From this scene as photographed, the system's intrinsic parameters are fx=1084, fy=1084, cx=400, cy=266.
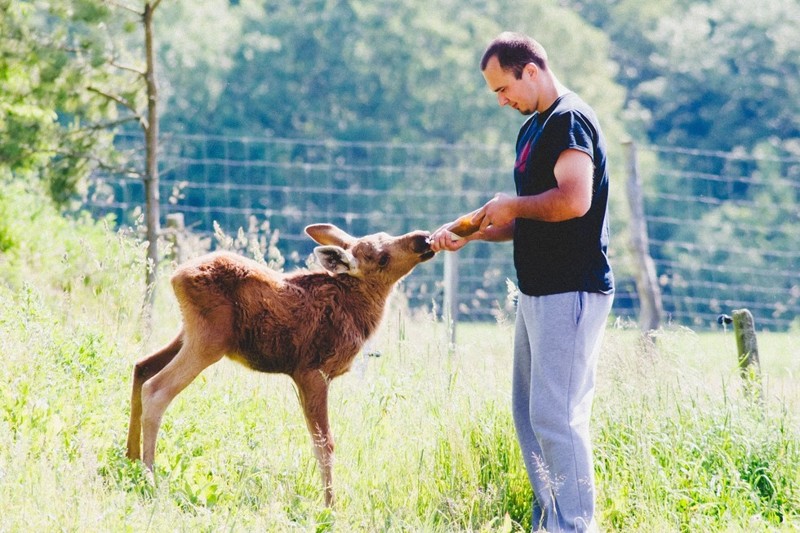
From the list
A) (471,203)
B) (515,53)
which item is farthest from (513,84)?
(471,203)

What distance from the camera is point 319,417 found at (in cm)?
603

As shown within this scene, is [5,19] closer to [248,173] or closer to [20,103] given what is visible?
[20,103]

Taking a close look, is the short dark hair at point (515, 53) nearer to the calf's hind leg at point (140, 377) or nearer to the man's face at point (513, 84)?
the man's face at point (513, 84)

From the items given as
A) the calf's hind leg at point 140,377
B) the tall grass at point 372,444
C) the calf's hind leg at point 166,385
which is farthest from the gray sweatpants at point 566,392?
the calf's hind leg at point 140,377

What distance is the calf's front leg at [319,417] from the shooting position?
5938 millimetres

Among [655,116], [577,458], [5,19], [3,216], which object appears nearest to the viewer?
[577,458]

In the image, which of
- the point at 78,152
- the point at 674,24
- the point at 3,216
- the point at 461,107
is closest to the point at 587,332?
the point at 78,152

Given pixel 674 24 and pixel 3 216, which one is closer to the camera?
pixel 3 216

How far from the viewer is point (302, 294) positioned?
250 inches

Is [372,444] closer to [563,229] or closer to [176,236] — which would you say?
[563,229]

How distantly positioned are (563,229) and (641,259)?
7.46m

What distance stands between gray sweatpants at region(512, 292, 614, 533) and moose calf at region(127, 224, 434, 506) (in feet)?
4.11

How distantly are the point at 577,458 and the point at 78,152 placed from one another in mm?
5856

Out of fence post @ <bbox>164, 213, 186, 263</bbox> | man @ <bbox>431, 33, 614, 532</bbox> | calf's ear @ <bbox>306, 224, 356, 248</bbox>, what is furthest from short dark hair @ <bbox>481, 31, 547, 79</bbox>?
fence post @ <bbox>164, 213, 186, 263</bbox>
